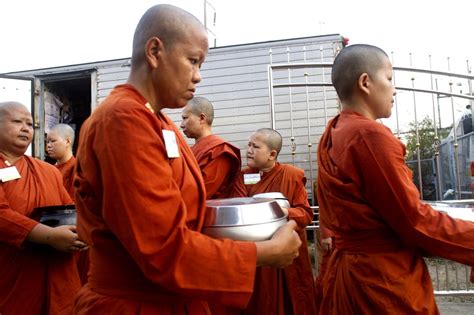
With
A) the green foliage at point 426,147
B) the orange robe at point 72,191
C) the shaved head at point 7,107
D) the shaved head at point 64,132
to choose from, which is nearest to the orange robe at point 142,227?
the shaved head at point 7,107

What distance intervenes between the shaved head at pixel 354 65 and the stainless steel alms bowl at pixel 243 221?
1.00 meters

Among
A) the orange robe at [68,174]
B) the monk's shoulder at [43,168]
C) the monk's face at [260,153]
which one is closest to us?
the monk's shoulder at [43,168]

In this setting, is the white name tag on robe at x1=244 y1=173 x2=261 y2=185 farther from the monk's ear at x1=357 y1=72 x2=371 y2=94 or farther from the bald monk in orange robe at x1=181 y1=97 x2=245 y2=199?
the monk's ear at x1=357 y1=72 x2=371 y2=94

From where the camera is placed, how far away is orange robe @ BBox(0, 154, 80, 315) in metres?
2.41

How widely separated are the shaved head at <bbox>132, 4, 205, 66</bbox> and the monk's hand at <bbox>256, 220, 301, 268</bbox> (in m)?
0.73

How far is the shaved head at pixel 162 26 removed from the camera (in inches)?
52.3

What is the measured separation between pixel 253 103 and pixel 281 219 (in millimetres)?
5993

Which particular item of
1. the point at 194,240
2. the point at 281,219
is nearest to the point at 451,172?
the point at 281,219

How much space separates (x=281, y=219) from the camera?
57.5 inches

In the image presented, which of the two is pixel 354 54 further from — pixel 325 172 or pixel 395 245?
pixel 395 245

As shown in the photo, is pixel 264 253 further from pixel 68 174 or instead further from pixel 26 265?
pixel 68 174

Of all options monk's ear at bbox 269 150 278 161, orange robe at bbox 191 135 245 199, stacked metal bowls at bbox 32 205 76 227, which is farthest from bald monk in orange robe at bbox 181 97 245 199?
stacked metal bowls at bbox 32 205 76 227

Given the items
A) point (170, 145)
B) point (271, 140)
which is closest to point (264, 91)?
point (271, 140)

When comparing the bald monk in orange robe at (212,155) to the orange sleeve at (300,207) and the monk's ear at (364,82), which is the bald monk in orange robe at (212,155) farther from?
the monk's ear at (364,82)
